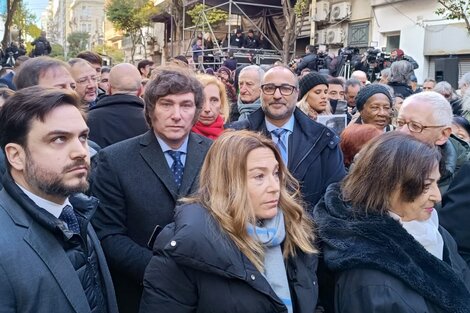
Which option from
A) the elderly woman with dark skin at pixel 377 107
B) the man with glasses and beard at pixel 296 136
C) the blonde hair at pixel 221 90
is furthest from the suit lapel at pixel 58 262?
the elderly woman with dark skin at pixel 377 107

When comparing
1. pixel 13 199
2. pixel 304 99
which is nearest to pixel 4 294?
pixel 13 199

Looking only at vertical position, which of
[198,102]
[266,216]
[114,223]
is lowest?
[114,223]

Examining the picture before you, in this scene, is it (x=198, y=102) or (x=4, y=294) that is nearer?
(x=4, y=294)

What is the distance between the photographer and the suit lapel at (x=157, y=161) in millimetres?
2619

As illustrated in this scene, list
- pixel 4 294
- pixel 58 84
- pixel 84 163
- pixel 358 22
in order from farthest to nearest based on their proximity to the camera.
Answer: pixel 358 22, pixel 58 84, pixel 84 163, pixel 4 294

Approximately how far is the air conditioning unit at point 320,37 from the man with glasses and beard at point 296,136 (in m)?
16.6

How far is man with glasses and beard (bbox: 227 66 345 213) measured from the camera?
322cm

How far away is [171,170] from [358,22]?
16.9 metres

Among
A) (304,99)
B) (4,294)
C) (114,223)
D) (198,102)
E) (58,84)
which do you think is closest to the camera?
(4,294)

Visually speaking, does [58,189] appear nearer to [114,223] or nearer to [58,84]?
[114,223]

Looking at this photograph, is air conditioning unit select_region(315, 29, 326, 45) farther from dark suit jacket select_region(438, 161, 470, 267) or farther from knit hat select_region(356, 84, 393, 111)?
dark suit jacket select_region(438, 161, 470, 267)

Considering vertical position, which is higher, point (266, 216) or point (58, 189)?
point (58, 189)

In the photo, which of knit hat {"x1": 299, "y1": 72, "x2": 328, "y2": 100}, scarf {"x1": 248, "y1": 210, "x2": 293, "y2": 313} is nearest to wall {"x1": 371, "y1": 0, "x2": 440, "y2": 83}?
knit hat {"x1": 299, "y1": 72, "x2": 328, "y2": 100}

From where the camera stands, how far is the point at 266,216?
2.02m
